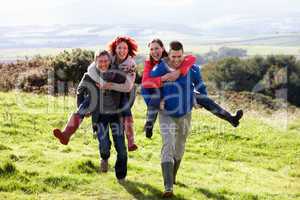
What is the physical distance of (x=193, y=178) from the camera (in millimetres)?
9875

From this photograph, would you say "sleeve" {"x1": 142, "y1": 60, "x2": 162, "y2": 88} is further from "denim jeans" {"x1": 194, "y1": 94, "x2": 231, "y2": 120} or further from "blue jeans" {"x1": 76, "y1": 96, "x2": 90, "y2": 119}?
"blue jeans" {"x1": 76, "y1": 96, "x2": 90, "y2": 119}

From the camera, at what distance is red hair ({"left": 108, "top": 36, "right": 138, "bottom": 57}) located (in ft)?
28.2

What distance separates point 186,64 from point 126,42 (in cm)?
115

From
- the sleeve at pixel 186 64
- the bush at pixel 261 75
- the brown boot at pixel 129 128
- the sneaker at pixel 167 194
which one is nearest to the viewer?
the sneaker at pixel 167 194

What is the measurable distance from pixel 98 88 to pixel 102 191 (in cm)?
165

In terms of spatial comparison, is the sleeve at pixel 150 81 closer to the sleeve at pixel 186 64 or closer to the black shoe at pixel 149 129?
the sleeve at pixel 186 64

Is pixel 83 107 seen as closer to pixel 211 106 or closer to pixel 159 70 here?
pixel 159 70

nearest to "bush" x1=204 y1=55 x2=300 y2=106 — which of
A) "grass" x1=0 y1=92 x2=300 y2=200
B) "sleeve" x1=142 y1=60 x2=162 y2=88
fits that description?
"grass" x1=0 y1=92 x2=300 y2=200

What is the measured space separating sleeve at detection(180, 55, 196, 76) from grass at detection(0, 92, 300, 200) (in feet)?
6.43

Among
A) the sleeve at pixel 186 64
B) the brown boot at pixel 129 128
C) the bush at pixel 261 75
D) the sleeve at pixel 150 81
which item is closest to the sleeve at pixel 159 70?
the sleeve at pixel 150 81

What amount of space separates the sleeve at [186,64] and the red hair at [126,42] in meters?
1.00

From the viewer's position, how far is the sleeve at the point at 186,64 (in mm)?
8070

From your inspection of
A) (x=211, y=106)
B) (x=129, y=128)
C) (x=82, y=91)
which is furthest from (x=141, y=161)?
(x=82, y=91)

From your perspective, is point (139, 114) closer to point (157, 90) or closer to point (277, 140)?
point (277, 140)
